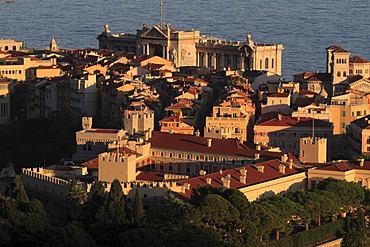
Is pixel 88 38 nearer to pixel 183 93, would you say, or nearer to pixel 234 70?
pixel 234 70

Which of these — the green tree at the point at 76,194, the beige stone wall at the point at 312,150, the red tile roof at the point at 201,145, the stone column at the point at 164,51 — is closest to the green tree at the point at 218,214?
the green tree at the point at 76,194

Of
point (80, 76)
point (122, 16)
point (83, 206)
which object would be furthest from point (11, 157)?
point (122, 16)

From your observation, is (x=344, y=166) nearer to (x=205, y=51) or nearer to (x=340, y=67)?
(x=340, y=67)

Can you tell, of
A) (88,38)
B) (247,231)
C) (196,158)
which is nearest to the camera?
(247,231)

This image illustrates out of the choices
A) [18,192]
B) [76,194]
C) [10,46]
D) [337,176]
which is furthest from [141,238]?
[10,46]

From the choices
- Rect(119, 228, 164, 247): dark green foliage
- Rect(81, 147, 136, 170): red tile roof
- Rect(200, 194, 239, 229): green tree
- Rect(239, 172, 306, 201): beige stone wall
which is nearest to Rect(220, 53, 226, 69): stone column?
Rect(81, 147, 136, 170): red tile roof

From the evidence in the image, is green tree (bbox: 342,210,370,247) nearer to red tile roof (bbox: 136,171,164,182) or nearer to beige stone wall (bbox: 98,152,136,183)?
red tile roof (bbox: 136,171,164,182)

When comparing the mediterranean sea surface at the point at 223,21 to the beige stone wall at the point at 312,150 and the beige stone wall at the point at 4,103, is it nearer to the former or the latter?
the beige stone wall at the point at 4,103
